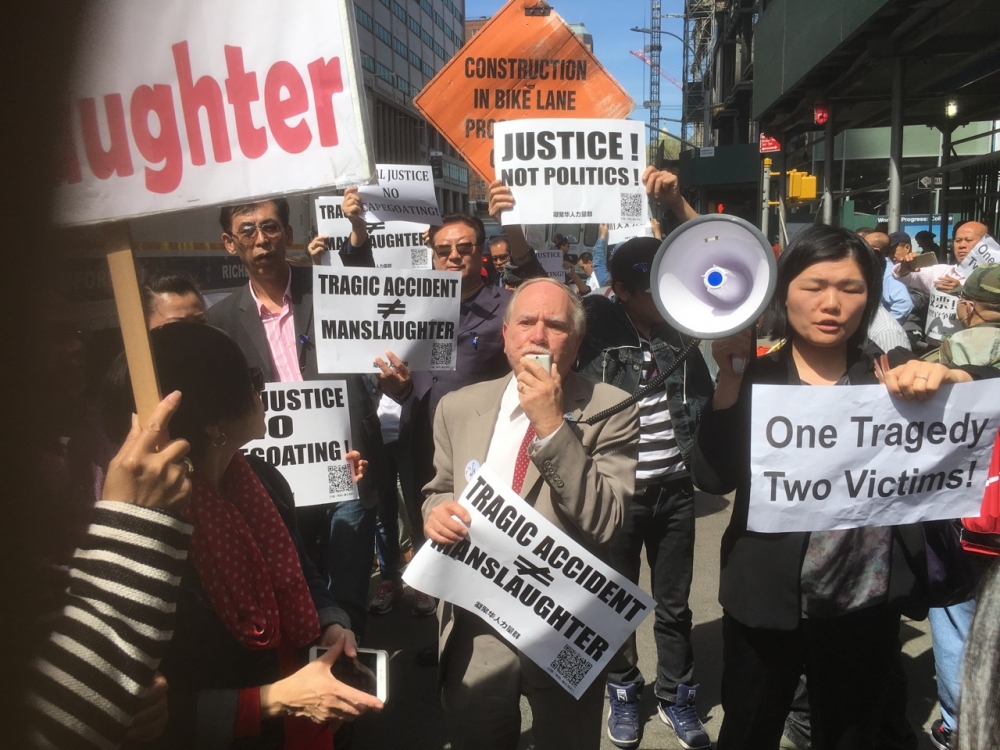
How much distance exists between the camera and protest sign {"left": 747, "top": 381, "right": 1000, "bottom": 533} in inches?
78.2

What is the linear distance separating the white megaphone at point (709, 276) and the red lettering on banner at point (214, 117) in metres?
0.90

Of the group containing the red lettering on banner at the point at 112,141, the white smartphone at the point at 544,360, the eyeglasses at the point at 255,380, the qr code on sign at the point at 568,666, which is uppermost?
the red lettering on banner at the point at 112,141

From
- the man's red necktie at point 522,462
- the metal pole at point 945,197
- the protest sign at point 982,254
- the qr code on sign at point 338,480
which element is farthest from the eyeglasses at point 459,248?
the metal pole at point 945,197

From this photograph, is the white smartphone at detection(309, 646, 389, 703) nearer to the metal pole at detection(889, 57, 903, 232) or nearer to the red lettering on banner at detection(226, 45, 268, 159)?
the red lettering on banner at detection(226, 45, 268, 159)

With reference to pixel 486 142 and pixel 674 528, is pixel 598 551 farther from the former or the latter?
pixel 486 142

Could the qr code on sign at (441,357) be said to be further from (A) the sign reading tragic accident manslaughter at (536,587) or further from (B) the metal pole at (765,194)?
(B) the metal pole at (765,194)

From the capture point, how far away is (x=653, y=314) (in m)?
3.22

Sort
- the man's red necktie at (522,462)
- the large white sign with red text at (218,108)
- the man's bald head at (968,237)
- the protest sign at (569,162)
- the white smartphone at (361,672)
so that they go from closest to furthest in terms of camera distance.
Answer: the large white sign with red text at (218,108) < the white smartphone at (361,672) < the man's red necktie at (522,462) < the protest sign at (569,162) < the man's bald head at (968,237)

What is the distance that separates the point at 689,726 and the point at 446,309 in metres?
1.97

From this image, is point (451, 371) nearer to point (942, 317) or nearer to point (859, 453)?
point (859, 453)

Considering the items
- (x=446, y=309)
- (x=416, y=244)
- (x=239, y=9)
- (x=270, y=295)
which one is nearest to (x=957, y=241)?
(x=416, y=244)

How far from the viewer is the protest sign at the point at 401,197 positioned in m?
4.48

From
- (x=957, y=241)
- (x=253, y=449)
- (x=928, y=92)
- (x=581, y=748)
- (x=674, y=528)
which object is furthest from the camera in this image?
(x=928, y=92)

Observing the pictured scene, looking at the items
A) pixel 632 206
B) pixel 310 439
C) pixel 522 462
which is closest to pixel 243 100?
pixel 522 462
